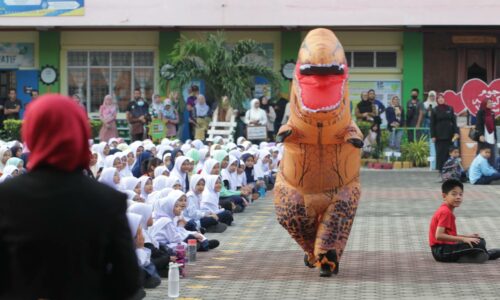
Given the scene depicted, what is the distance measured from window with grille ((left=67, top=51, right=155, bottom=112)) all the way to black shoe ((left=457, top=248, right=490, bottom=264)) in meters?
21.5

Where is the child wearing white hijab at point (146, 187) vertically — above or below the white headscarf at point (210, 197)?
above

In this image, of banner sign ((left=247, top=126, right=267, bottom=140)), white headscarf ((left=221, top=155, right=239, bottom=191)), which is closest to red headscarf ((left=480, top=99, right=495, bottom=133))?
banner sign ((left=247, top=126, right=267, bottom=140))

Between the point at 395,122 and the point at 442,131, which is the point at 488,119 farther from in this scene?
the point at 395,122

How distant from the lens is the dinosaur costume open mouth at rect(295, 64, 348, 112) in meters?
11.6

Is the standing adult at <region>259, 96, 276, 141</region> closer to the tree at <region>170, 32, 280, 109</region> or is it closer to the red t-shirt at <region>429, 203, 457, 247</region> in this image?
the tree at <region>170, 32, 280, 109</region>

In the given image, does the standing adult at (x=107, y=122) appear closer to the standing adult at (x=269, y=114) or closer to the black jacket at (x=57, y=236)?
the standing adult at (x=269, y=114)

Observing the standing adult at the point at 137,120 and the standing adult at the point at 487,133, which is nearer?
the standing adult at the point at 487,133

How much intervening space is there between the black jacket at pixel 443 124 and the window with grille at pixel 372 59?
8763 mm

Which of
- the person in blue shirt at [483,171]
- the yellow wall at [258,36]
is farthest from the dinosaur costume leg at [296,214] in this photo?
the yellow wall at [258,36]

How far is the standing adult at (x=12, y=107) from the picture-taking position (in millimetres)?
Answer: 30656

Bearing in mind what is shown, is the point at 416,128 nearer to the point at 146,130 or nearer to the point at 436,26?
the point at 436,26

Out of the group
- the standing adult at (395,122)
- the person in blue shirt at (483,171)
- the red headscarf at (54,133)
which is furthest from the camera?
the standing adult at (395,122)
